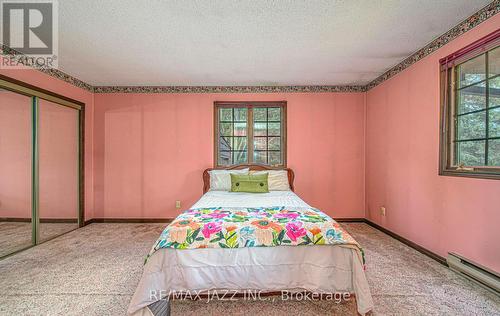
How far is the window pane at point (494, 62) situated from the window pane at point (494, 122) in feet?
1.15

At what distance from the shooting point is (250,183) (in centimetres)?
350

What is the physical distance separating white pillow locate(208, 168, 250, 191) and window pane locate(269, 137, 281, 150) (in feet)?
2.31

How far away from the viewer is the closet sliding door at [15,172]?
2.74 m

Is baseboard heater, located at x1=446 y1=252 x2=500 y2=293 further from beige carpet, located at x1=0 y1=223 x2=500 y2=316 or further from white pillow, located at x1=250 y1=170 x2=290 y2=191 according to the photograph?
white pillow, located at x1=250 y1=170 x2=290 y2=191

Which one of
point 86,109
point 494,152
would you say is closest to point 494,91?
point 494,152

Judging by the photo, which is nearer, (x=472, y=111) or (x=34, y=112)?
(x=472, y=111)

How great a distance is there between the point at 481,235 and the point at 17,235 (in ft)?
17.3

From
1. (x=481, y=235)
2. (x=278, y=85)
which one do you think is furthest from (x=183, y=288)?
(x=278, y=85)

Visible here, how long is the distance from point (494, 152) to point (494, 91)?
1.86ft

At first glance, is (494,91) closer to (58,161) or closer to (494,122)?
(494,122)

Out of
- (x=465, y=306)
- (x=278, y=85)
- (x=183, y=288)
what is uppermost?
(x=278, y=85)

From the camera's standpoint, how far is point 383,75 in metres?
3.57

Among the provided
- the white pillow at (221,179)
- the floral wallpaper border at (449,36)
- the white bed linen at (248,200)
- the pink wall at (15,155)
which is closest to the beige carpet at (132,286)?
the pink wall at (15,155)

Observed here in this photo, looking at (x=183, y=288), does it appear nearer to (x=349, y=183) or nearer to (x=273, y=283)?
(x=273, y=283)
